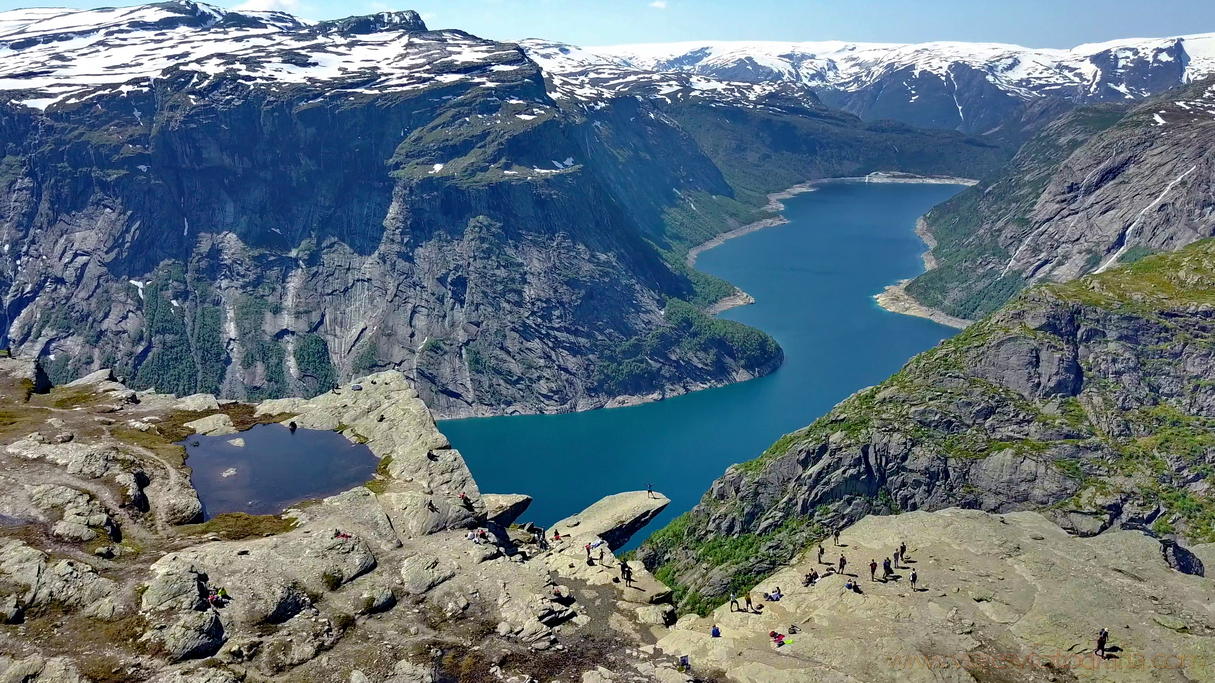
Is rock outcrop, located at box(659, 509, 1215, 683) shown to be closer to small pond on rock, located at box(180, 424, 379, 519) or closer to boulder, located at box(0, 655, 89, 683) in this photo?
small pond on rock, located at box(180, 424, 379, 519)

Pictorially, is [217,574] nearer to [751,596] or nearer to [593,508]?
[751,596]

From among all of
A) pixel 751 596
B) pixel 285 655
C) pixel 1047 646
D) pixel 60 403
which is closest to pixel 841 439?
pixel 751 596

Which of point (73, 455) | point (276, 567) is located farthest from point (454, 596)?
point (73, 455)

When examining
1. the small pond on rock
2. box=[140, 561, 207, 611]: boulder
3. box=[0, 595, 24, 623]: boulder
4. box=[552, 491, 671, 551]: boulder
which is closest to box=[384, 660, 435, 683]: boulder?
box=[140, 561, 207, 611]: boulder

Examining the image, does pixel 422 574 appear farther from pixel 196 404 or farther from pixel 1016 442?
pixel 1016 442

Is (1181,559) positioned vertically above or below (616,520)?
above

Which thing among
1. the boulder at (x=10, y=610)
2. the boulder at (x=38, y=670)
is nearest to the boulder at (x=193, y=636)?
the boulder at (x=38, y=670)
